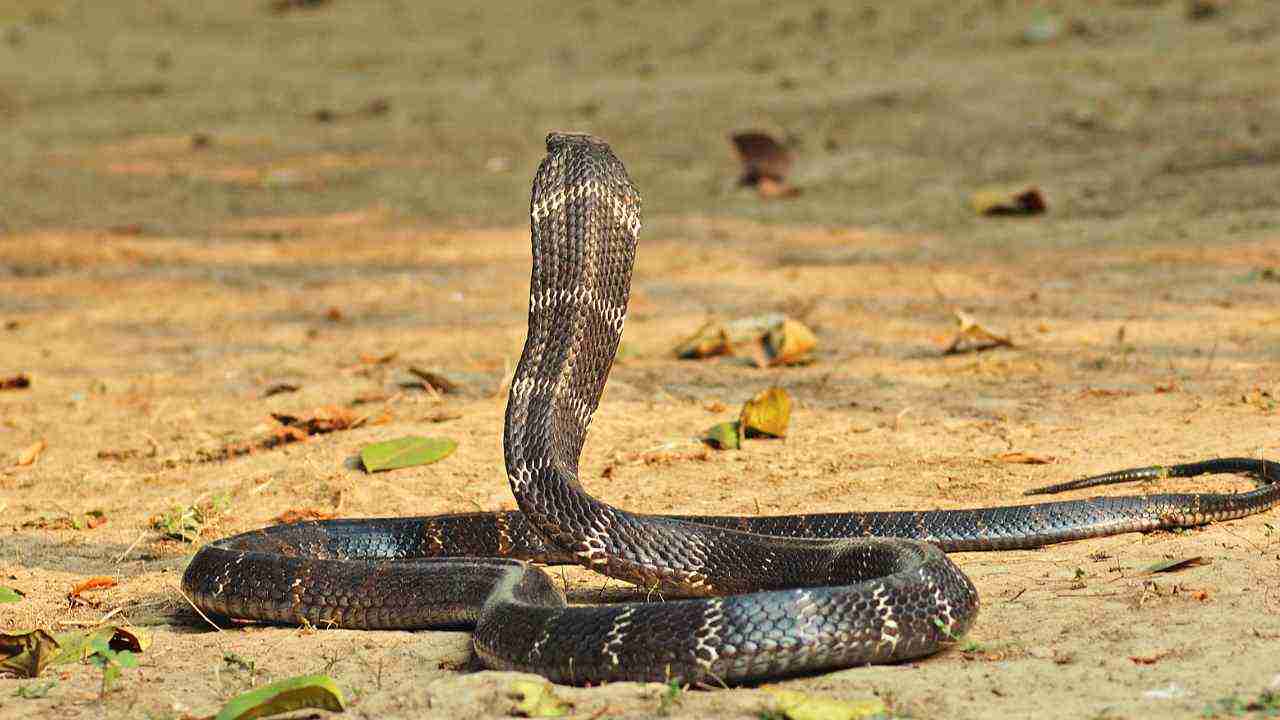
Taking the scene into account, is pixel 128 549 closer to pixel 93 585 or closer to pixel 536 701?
pixel 93 585

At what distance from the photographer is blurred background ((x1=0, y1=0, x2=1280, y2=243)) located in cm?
1202

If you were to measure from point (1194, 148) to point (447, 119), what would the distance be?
761 centimetres

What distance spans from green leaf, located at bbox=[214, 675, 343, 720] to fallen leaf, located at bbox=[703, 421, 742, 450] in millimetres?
3102

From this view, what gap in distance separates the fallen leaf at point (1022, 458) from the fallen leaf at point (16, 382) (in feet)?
15.8

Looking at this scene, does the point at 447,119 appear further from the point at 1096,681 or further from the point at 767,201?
the point at 1096,681

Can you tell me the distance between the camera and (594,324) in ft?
15.0

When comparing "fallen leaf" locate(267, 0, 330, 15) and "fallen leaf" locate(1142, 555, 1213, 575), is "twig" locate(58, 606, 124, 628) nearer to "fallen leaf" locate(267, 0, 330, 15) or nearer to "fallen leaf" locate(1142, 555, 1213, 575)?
"fallen leaf" locate(1142, 555, 1213, 575)

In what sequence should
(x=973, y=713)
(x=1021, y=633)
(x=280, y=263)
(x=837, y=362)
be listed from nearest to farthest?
(x=973, y=713) → (x=1021, y=633) → (x=837, y=362) → (x=280, y=263)

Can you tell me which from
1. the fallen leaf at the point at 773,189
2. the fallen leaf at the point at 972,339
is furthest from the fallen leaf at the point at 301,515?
the fallen leaf at the point at 773,189

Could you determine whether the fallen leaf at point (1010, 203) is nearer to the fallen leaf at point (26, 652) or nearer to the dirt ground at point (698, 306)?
the dirt ground at point (698, 306)

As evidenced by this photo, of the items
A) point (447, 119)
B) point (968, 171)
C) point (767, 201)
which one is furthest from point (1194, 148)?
point (447, 119)

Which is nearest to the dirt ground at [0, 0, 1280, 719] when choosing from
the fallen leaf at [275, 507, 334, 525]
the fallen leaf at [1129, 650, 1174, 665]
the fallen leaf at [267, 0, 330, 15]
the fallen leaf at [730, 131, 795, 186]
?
the fallen leaf at [1129, 650, 1174, 665]

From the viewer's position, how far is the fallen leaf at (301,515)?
19.9 feet

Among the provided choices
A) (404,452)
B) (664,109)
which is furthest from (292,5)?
(404,452)
